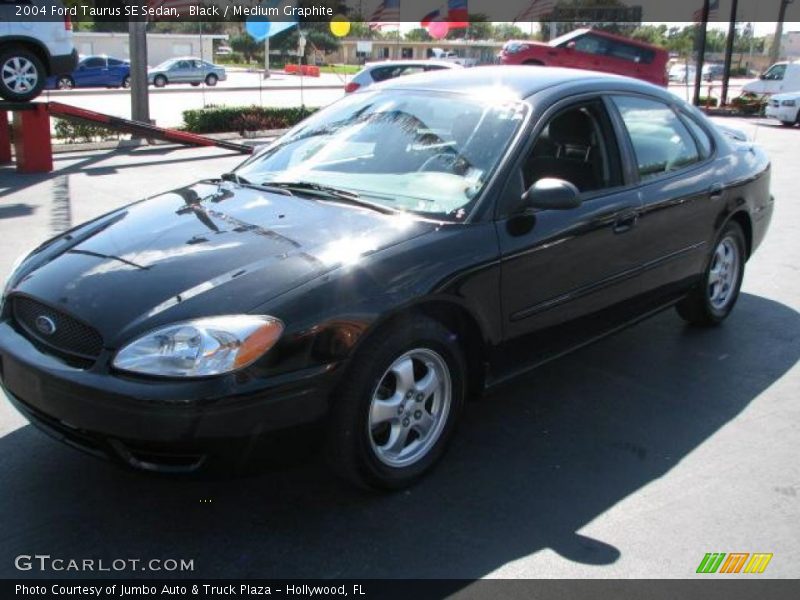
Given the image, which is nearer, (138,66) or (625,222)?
(625,222)

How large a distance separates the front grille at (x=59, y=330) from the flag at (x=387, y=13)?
26670 millimetres

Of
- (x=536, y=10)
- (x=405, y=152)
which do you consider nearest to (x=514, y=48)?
(x=536, y=10)

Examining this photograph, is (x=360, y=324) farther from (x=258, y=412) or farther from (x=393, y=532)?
(x=393, y=532)

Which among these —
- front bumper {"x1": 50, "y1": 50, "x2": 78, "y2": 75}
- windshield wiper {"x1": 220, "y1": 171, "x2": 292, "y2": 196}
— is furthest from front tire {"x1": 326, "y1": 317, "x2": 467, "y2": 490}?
front bumper {"x1": 50, "y1": 50, "x2": 78, "y2": 75}

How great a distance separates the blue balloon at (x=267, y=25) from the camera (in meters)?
20.7

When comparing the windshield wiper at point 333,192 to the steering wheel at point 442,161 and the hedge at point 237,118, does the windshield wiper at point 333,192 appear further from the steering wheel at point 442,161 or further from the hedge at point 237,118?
the hedge at point 237,118

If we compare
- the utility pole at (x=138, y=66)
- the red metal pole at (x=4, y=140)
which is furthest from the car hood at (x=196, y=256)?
the utility pole at (x=138, y=66)

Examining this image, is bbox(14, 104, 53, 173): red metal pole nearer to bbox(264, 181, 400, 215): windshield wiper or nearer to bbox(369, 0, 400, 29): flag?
bbox(264, 181, 400, 215): windshield wiper

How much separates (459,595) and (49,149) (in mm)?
10602

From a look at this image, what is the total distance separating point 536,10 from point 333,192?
28.9 meters

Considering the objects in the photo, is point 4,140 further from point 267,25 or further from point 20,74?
point 267,25

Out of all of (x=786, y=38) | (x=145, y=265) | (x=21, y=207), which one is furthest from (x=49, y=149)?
(x=786, y=38)

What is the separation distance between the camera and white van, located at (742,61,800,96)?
26.7 meters

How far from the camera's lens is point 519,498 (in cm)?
322
